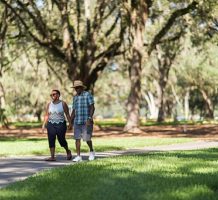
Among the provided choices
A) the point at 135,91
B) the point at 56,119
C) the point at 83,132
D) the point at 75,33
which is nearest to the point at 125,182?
the point at 83,132

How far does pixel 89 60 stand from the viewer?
37.9m

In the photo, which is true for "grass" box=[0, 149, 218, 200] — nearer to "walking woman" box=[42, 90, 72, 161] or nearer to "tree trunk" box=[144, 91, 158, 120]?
"walking woman" box=[42, 90, 72, 161]

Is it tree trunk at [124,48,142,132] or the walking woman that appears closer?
the walking woman

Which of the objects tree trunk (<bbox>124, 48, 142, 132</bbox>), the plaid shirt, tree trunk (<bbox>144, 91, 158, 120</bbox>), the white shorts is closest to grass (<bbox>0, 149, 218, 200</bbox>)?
the white shorts

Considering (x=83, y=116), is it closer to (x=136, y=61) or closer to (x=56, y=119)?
(x=56, y=119)

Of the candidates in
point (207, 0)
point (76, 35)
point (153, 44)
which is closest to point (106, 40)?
point (76, 35)

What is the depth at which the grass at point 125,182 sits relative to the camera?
804 cm

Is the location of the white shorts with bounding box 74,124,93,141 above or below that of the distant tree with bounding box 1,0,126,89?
below

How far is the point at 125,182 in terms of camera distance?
29.7 ft

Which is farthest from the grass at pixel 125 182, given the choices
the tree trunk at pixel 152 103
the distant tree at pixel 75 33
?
the tree trunk at pixel 152 103

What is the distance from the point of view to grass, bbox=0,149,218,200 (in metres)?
8.04

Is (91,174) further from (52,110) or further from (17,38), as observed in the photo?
(17,38)

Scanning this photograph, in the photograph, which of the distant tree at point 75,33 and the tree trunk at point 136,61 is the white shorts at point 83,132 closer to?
the tree trunk at point 136,61

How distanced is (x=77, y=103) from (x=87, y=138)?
0.92 m
